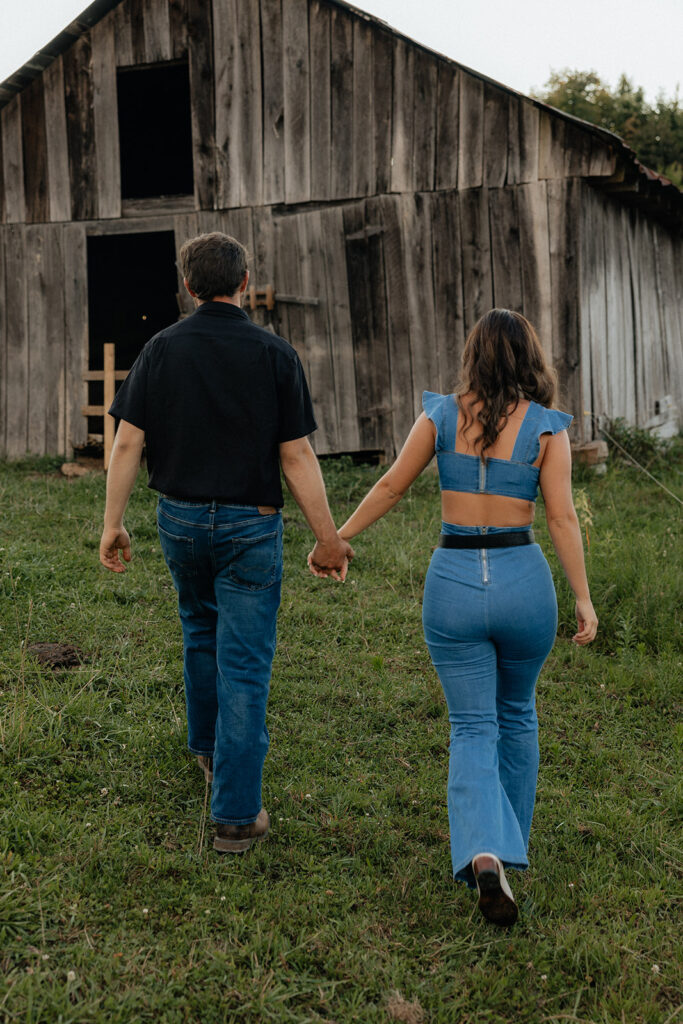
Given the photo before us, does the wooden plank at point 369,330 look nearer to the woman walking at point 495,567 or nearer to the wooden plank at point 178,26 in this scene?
the wooden plank at point 178,26

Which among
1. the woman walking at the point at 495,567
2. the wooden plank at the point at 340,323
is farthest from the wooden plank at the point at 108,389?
the woman walking at the point at 495,567

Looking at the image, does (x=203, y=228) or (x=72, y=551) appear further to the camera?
(x=203, y=228)

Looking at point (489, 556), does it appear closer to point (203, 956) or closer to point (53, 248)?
point (203, 956)

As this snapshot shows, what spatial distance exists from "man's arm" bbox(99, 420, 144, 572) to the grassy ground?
38.3 inches

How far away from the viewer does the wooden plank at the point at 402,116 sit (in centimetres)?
888

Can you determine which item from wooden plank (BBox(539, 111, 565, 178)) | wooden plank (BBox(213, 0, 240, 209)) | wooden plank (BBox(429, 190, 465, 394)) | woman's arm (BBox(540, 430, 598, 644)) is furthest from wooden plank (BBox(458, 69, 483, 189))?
woman's arm (BBox(540, 430, 598, 644))

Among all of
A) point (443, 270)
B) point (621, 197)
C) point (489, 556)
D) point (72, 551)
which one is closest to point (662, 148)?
point (621, 197)

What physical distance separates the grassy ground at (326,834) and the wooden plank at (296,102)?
5592mm

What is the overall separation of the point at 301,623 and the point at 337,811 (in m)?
2.01

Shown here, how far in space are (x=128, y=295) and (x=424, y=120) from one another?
7.24 meters

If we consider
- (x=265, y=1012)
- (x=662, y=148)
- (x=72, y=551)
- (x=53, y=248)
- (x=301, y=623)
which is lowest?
(x=265, y=1012)

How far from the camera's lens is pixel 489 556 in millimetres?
2713

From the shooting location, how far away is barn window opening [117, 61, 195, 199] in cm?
1145

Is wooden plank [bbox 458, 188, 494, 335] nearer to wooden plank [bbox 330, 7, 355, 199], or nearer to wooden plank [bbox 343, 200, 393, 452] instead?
wooden plank [bbox 343, 200, 393, 452]
